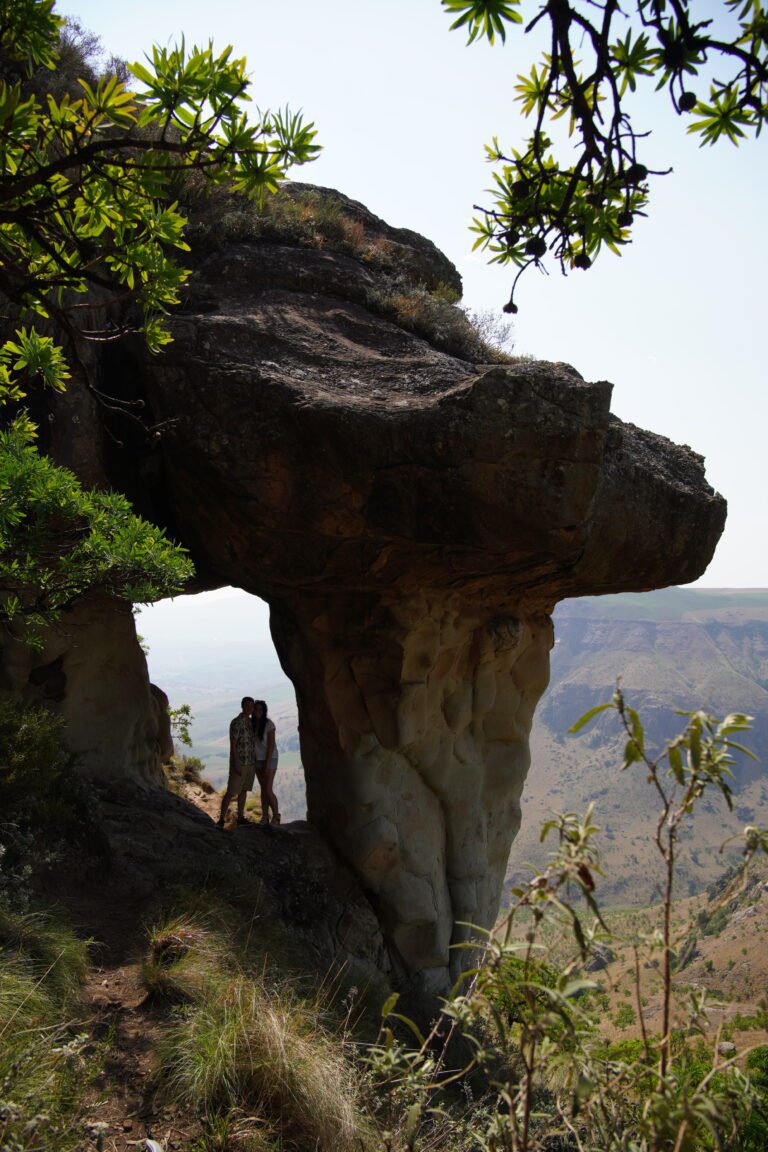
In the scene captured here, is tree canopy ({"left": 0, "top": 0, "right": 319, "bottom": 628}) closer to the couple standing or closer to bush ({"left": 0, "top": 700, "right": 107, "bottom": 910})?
bush ({"left": 0, "top": 700, "right": 107, "bottom": 910})

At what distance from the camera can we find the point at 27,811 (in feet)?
23.8

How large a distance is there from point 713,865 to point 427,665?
93635 mm

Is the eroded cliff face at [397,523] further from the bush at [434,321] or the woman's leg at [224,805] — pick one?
the woman's leg at [224,805]

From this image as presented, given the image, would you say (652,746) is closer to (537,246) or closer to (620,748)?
(620,748)

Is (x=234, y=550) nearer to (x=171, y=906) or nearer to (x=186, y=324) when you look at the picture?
(x=186, y=324)

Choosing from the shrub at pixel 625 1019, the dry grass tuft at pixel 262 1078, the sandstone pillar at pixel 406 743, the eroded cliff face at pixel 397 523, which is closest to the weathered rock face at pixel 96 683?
the eroded cliff face at pixel 397 523

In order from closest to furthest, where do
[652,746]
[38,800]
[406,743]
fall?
[38,800] < [406,743] < [652,746]

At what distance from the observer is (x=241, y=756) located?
34.9 ft

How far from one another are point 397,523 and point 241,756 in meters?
4.30

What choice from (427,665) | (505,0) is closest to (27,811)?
(427,665)

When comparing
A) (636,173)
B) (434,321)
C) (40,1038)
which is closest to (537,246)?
(636,173)

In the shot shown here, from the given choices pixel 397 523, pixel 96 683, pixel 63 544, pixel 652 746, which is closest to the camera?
pixel 63 544

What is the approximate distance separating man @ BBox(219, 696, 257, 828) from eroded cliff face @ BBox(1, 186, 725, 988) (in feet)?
2.71

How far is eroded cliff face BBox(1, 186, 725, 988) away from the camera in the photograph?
747cm
